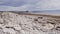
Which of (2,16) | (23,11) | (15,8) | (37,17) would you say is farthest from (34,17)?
(2,16)

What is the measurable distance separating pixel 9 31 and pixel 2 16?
0.26 m

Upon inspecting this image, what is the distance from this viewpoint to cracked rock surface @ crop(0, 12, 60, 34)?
1.83 m

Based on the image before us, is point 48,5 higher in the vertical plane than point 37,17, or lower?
higher

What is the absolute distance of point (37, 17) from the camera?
1.92 m

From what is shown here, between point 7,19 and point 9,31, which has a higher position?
point 7,19

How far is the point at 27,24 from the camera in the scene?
1893mm

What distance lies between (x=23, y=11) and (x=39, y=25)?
30cm

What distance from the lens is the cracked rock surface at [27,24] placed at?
1.83m

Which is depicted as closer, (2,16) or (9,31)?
(9,31)

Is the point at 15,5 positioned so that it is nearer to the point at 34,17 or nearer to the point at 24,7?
the point at 24,7

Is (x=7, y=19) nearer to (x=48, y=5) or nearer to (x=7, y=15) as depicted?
(x=7, y=15)

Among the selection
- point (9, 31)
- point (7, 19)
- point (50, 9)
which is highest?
point (50, 9)

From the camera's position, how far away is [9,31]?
1.81 meters

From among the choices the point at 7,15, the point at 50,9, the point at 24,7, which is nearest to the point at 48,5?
the point at 50,9
